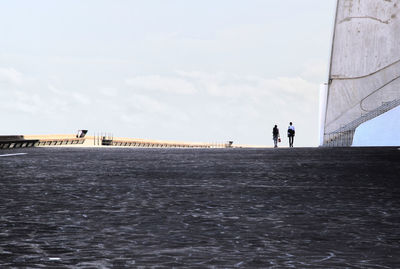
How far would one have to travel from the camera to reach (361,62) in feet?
225

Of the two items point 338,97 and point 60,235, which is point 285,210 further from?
point 338,97

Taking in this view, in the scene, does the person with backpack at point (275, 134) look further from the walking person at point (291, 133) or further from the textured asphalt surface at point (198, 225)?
the textured asphalt surface at point (198, 225)

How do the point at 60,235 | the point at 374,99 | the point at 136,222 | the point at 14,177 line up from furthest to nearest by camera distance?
the point at 374,99, the point at 14,177, the point at 136,222, the point at 60,235

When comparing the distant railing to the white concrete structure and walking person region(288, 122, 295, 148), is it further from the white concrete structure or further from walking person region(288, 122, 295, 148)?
walking person region(288, 122, 295, 148)

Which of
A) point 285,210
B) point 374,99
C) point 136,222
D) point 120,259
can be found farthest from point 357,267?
point 374,99

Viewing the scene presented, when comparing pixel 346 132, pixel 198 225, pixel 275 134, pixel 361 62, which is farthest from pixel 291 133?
pixel 198 225

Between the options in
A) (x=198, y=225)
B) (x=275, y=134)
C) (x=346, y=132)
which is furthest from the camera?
(x=346, y=132)

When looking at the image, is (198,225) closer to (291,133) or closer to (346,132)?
(291,133)

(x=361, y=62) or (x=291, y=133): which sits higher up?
(x=361, y=62)

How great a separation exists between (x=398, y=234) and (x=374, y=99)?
212ft

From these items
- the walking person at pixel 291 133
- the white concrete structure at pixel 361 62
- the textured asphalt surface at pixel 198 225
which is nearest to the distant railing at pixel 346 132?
the white concrete structure at pixel 361 62

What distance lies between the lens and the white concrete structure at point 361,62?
66.9m

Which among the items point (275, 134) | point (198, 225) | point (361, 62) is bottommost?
point (198, 225)

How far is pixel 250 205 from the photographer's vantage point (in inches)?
242
